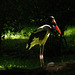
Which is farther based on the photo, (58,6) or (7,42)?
(7,42)

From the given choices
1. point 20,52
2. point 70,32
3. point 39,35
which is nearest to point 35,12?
point 20,52

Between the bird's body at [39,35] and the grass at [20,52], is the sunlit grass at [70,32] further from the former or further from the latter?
the bird's body at [39,35]

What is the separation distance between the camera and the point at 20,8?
9930 millimetres

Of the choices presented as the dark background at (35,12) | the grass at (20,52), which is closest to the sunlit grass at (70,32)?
the grass at (20,52)

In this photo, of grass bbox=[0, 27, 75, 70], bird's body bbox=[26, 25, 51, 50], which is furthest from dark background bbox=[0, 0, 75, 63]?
bird's body bbox=[26, 25, 51, 50]

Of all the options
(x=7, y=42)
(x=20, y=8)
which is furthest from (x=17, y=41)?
(x=20, y=8)

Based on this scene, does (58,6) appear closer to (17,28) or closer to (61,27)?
(61,27)

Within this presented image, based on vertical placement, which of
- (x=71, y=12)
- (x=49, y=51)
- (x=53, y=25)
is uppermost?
(x=71, y=12)

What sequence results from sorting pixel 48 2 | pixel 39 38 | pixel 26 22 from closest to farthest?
pixel 39 38
pixel 48 2
pixel 26 22

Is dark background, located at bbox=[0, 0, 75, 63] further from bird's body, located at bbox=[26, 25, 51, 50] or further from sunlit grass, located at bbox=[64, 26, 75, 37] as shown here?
sunlit grass, located at bbox=[64, 26, 75, 37]

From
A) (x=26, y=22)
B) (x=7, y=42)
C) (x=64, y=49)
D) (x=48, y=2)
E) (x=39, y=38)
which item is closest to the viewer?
(x=39, y=38)

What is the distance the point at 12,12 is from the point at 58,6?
220cm

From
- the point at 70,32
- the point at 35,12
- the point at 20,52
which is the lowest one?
the point at 20,52

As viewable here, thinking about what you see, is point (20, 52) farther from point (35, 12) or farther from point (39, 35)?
point (39, 35)
